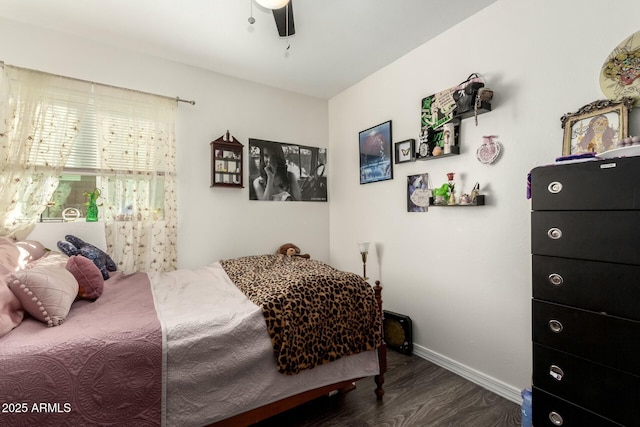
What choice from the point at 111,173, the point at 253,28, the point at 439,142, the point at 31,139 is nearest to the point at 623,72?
the point at 439,142

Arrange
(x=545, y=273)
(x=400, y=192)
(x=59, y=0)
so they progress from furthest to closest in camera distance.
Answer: (x=400, y=192)
(x=59, y=0)
(x=545, y=273)

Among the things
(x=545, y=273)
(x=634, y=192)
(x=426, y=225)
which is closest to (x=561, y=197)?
(x=634, y=192)

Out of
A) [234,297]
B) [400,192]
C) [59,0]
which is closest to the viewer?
[234,297]

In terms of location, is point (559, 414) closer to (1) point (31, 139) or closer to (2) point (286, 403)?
(2) point (286, 403)

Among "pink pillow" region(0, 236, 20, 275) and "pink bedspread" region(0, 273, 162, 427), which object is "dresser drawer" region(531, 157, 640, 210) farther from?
"pink pillow" region(0, 236, 20, 275)

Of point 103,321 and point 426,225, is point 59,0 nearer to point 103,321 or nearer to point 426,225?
point 103,321

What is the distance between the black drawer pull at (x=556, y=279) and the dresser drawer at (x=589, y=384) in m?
0.32

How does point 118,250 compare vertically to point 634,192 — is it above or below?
below

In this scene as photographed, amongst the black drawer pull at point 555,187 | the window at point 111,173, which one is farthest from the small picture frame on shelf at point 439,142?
the window at point 111,173

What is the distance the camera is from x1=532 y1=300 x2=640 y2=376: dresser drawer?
1.16 metres

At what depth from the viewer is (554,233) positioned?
54.5 inches

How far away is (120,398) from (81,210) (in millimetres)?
1919

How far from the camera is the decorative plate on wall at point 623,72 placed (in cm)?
150

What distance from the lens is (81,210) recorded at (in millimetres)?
2527
